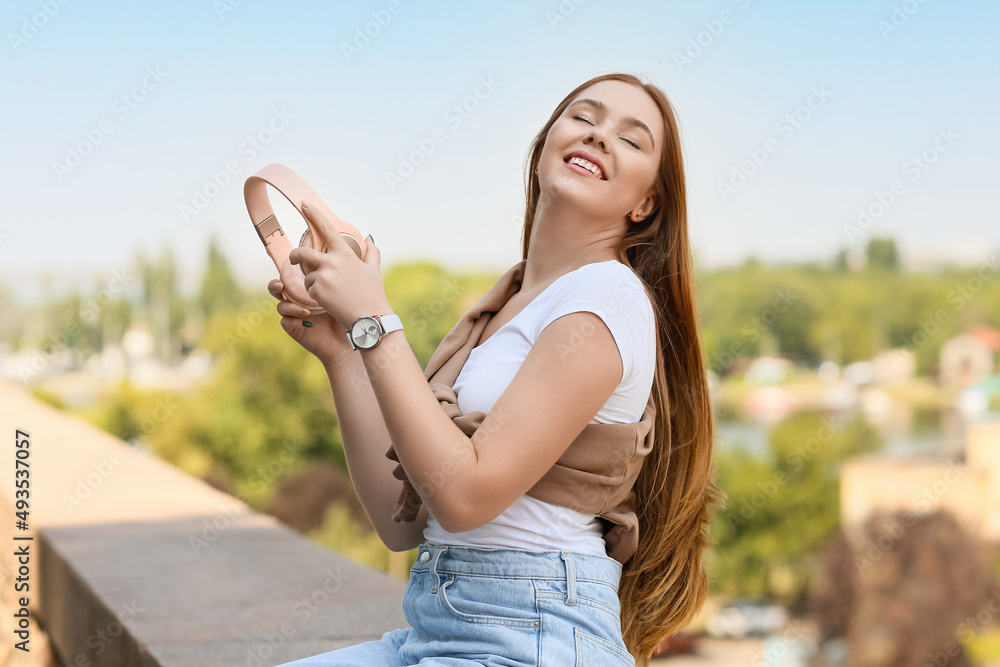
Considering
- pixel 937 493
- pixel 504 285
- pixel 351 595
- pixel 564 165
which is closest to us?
pixel 564 165

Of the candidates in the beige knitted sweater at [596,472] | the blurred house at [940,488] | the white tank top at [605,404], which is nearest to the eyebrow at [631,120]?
the white tank top at [605,404]

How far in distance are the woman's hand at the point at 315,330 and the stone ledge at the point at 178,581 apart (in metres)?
→ 0.85

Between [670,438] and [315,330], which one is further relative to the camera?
[315,330]

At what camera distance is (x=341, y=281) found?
1538 mm

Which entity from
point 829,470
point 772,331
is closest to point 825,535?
point 829,470

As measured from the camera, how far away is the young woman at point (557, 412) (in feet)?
4.84

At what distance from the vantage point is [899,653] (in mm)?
41750

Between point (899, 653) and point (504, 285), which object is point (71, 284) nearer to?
point (899, 653)

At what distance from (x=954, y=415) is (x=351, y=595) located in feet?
225

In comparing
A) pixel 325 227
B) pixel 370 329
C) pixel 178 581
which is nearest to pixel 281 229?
pixel 325 227

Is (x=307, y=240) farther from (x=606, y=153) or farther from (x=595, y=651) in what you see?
(x=595, y=651)

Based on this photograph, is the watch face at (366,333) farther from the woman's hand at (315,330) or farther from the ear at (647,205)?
the ear at (647,205)

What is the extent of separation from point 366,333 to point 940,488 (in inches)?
1964

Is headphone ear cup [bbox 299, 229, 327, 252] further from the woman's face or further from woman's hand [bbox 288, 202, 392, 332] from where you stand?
the woman's face
